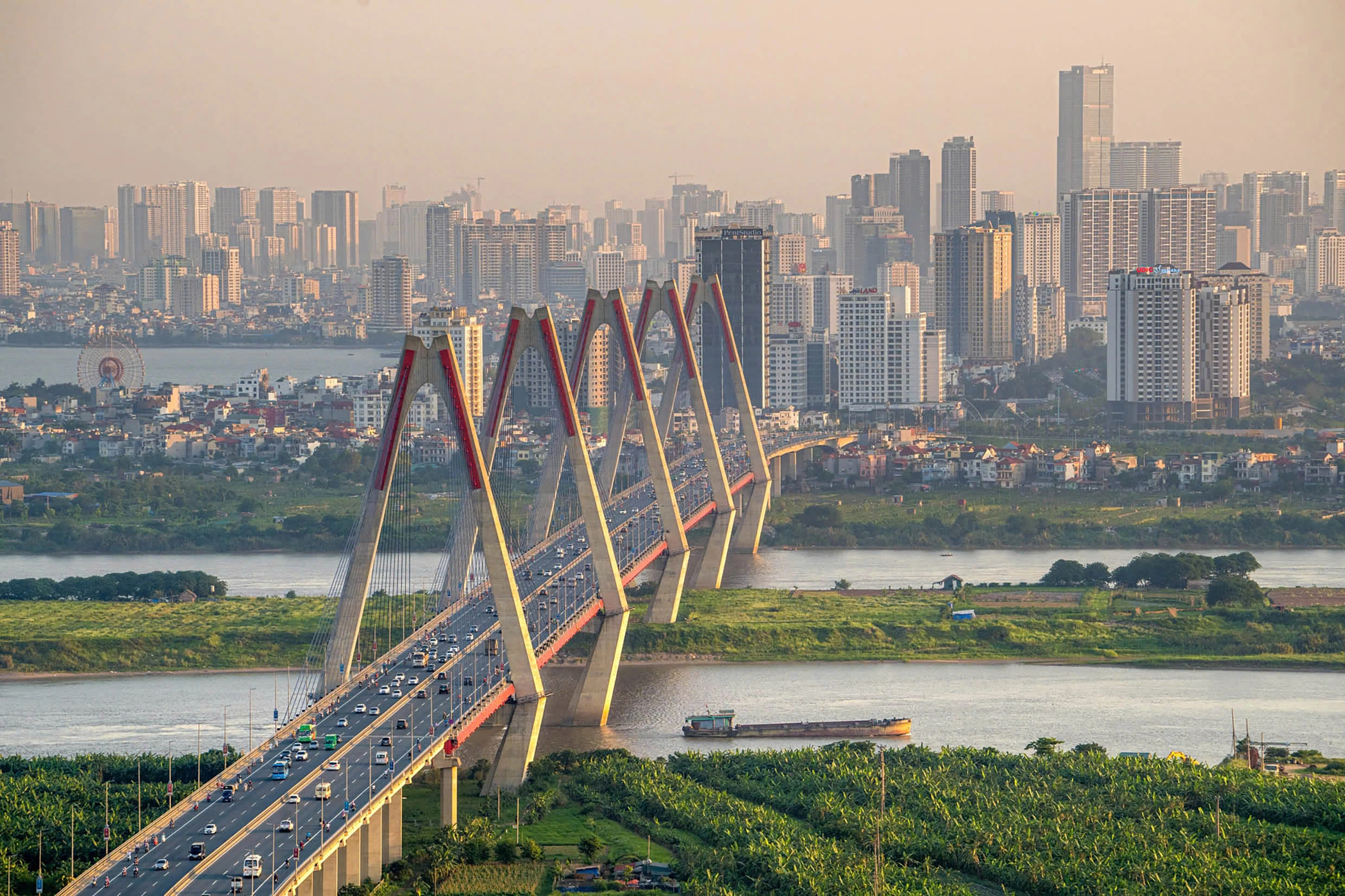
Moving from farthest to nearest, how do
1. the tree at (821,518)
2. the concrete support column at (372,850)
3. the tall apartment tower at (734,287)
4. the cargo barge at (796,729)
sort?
the tall apartment tower at (734,287) → the tree at (821,518) → the cargo barge at (796,729) → the concrete support column at (372,850)

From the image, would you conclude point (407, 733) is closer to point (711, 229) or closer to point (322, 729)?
point (322, 729)

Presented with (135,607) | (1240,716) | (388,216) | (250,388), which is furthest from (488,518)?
(388,216)

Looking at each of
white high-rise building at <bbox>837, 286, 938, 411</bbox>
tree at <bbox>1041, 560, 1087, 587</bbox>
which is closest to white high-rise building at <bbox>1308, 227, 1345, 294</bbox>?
white high-rise building at <bbox>837, 286, 938, 411</bbox>

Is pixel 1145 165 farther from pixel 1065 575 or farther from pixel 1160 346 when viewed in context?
pixel 1065 575

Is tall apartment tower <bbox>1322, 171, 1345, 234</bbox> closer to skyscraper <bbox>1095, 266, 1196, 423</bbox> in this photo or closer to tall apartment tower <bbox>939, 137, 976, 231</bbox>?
tall apartment tower <bbox>939, 137, 976, 231</bbox>

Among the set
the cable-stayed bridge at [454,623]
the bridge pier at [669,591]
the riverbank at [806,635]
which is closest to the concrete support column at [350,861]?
the cable-stayed bridge at [454,623]

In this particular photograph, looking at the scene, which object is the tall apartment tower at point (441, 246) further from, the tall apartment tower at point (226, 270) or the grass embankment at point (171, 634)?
the grass embankment at point (171, 634)
